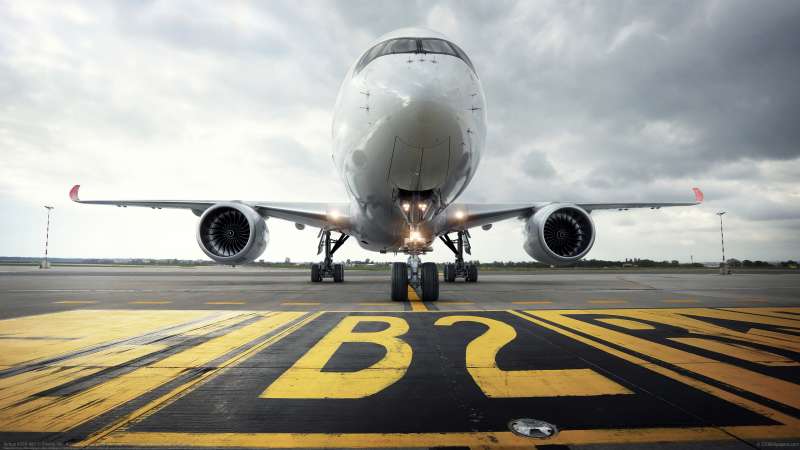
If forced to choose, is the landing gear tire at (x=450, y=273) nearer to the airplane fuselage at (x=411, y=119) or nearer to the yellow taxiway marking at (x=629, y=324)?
the airplane fuselage at (x=411, y=119)

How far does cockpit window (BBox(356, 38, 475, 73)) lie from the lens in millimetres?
5988

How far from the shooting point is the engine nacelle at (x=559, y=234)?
1187cm

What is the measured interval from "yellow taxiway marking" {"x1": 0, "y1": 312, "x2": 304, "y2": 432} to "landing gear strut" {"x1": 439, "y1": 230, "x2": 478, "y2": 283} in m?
14.3

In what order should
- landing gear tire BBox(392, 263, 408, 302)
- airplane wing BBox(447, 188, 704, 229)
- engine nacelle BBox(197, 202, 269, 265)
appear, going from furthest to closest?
1. airplane wing BBox(447, 188, 704, 229)
2. engine nacelle BBox(197, 202, 269, 265)
3. landing gear tire BBox(392, 263, 408, 302)

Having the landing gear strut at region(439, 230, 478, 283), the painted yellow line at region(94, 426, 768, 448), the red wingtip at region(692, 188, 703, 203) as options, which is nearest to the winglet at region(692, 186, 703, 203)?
the red wingtip at region(692, 188, 703, 203)

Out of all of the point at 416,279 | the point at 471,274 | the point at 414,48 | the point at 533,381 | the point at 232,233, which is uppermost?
the point at 414,48

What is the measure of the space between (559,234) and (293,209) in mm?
9402

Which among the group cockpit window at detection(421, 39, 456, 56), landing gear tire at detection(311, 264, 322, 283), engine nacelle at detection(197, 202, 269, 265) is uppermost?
cockpit window at detection(421, 39, 456, 56)

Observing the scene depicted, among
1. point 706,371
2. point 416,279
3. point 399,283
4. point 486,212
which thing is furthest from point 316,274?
point 706,371

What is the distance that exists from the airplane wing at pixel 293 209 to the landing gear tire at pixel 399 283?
591 cm

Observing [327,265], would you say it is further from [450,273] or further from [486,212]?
[486,212]

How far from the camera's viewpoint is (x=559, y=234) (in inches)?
488

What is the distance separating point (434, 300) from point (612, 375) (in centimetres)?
544

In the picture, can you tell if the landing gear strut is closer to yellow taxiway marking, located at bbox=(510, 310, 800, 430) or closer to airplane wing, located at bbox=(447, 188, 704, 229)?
airplane wing, located at bbox=(447, 188, 704, 229)
